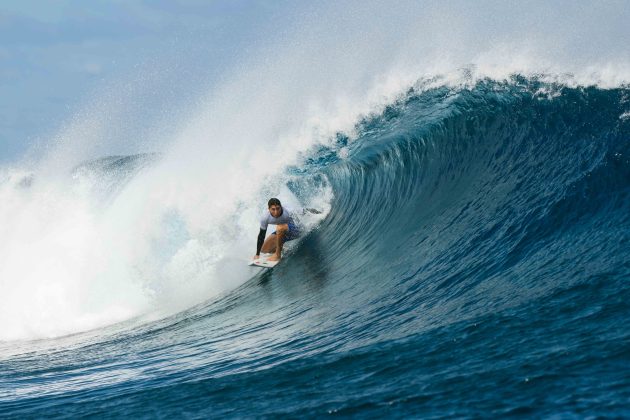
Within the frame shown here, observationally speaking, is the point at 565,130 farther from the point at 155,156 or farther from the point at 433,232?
the point at 155,156

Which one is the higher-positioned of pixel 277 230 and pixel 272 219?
pixel 272 219

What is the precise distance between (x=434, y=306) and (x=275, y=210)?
4.50m

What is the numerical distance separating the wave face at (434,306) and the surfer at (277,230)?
31cm

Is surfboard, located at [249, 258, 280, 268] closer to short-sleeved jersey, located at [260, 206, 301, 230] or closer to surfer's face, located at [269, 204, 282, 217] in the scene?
short-sleeved jersey, located at [260, 206, 301, 230]

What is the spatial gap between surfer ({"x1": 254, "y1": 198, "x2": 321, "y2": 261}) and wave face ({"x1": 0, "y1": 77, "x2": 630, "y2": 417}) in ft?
1.02

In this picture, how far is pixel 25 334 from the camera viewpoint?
10.9 meters

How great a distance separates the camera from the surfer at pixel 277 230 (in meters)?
10.9

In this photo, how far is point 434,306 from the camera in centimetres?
673

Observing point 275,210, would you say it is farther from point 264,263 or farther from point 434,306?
point 434,306

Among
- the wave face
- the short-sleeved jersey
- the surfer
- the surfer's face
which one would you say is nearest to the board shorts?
the surfer

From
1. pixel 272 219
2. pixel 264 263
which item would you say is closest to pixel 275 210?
pixel 272 219

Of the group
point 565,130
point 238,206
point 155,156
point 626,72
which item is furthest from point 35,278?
point 626,72

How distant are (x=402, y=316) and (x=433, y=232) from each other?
324cm

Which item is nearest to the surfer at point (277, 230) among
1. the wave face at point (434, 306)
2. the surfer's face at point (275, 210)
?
the surfer's face at point (275, 210)
